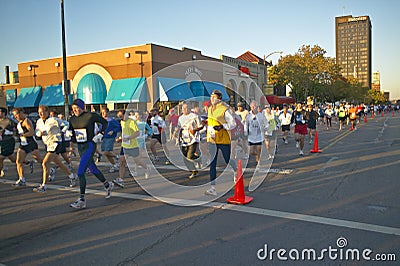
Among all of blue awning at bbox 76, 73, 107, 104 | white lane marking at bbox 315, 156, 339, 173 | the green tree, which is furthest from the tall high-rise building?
white lane marking at bbox 315, 156, 339, 173

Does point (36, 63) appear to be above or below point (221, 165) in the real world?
above

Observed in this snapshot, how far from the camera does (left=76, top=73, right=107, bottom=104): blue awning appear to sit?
30.2 metres

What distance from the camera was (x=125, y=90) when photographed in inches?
1099

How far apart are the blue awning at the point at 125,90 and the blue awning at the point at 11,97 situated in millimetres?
16021

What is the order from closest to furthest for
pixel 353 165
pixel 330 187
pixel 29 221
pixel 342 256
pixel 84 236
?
pixel 342 256
pixel 84 236
pixel 29 221
pixel 330 187
pixel 353 165

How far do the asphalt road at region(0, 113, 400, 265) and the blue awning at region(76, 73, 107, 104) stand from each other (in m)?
23.0

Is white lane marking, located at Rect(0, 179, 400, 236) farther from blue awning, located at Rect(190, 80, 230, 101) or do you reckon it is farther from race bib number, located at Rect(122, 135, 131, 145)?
blue awning, located at Rect(190, 80, 230, 101)

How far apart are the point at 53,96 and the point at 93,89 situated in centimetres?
531

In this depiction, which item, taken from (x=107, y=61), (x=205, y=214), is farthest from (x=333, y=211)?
(x=107, y=61)

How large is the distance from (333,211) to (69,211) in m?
4.38

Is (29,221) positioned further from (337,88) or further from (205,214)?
(337,88)

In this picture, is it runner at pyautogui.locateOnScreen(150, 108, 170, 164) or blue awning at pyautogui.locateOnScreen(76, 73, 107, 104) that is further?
blue awning at pyautogui.locateOnScreen(76, 73, 107, 104)

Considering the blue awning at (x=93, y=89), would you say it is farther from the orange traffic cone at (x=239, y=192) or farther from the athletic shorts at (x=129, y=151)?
the orange traffic cone at (x=239, y=192)

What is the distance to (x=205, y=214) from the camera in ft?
18.2
